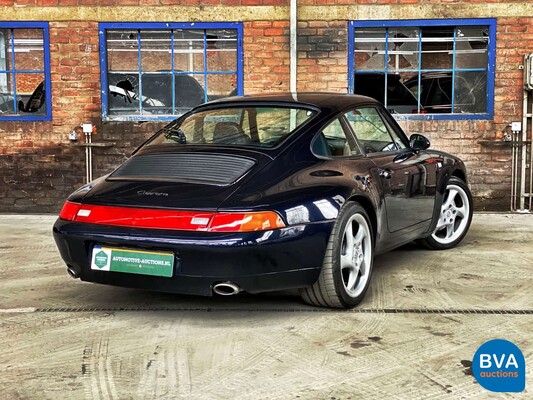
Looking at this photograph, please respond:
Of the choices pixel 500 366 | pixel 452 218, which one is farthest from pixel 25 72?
pixel 500 366

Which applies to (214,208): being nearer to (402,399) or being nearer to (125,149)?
(402,399)

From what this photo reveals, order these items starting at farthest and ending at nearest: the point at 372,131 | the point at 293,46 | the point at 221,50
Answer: the point at 221,50, the point at 293,46, the point at 372,131

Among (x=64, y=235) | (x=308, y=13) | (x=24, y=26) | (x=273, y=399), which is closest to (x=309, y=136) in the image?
(x=64, y=235)

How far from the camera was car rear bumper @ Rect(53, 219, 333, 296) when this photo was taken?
379 cm

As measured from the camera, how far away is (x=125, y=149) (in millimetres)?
9078

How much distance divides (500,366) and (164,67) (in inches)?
261

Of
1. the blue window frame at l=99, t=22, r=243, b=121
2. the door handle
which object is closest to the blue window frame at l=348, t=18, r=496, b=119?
the blue window frame at l=99, t=22, r=243, b=121

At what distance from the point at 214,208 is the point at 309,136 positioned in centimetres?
96

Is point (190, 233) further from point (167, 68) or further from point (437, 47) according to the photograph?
point (437, 47)

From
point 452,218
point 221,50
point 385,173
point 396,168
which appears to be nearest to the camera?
point 385,173

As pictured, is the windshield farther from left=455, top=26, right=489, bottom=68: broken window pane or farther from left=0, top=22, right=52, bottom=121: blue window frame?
left=455, top=26, right=489, bottom=68: broken window pane

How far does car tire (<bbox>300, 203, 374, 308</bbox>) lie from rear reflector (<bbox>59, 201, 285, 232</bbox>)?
44 centimetres

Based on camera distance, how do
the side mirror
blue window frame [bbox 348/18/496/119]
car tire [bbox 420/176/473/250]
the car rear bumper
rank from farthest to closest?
blue window frame [bbox 348/18/496/119], car tire [bbox 420/176/473/250], the side mirror, the car rear bumper

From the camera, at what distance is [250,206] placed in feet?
12.7
